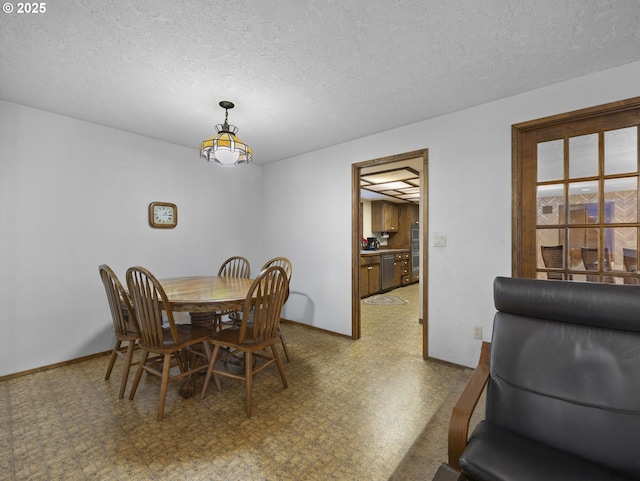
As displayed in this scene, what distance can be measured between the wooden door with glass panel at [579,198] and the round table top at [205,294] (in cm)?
231

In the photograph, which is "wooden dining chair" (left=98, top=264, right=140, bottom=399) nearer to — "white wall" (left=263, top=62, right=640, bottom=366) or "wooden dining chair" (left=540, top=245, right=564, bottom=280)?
"white wall" (left=263, top=62, right=640, bottom=366)

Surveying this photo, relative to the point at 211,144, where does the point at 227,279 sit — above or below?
below

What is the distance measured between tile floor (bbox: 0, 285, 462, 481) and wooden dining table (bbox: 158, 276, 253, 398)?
0.44m

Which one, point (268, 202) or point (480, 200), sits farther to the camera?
point (268, 202)

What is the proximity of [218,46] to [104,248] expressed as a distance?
7.95 feet

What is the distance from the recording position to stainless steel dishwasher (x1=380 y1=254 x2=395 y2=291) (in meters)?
6.34

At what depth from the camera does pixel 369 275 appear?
5867 millimetres

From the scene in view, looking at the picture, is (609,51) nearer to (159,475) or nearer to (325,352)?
(325,352)

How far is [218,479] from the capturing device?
1.44 meters

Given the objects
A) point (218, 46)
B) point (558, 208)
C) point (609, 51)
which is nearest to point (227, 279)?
point (218, 46)

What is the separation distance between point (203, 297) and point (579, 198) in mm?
2939

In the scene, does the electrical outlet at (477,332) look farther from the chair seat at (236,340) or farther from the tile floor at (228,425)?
the chair seat at (236,340)

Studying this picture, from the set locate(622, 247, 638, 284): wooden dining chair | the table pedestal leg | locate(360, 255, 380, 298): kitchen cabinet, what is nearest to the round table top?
the table pedestal leg

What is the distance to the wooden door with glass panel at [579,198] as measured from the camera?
2037 millimetres
